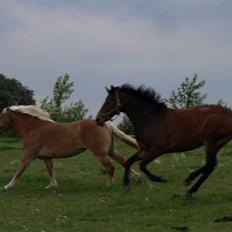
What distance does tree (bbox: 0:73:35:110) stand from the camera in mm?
59188

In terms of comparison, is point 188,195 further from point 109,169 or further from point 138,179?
point 109,169

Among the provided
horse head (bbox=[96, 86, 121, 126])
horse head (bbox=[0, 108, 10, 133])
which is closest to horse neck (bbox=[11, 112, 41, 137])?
horse head (bbox=[0, 108, 10, 133])

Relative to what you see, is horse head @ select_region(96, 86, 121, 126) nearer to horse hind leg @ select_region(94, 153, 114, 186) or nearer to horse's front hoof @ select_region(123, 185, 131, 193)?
horse's front hoof @ select_region(123, 185, 131, 193)

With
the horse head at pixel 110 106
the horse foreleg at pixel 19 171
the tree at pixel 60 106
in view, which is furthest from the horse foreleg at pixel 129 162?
the tree at pixel 60 106

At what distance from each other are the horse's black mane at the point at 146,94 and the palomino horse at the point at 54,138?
217cm

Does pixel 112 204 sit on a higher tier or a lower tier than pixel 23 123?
lower

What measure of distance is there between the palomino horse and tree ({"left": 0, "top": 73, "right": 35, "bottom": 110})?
4280cm

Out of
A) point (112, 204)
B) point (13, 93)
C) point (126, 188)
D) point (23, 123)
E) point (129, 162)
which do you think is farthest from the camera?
point (13, 93)

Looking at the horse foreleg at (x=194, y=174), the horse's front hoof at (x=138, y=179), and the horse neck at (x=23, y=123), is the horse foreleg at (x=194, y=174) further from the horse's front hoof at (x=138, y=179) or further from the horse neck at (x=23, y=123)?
the horse neck at (x=23, y=123)

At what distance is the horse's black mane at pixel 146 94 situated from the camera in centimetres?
1294

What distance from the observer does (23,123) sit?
15898mm

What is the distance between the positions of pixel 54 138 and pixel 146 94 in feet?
11.0

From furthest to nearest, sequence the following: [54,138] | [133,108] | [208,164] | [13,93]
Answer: [13,93], [54,138], [133,108], [208,164]

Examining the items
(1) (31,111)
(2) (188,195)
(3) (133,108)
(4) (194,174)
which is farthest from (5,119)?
(2) (188,195)
